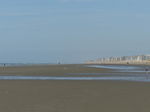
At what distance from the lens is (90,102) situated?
11.2 meters

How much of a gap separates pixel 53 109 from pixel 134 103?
4246 mm

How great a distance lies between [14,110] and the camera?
9.59m

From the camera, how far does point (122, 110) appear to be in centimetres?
946

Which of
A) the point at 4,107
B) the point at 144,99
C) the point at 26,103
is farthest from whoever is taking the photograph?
the point at 144,99

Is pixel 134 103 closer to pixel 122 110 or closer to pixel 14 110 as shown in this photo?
pixel 122 110

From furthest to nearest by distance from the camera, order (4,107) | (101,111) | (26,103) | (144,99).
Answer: (144,99) < (26,103) < (4,107) < (101,111)

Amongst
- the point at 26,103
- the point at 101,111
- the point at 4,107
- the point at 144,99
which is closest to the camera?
the point at 101,111

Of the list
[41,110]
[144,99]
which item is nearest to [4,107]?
[41,110]

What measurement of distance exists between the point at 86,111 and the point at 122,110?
1647 mm

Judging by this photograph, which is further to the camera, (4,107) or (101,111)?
(4,107)

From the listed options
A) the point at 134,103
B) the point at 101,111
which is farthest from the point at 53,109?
the point at 134,103

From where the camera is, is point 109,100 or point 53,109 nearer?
point 53,109

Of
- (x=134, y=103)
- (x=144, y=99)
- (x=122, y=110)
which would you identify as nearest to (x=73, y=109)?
(x=122, y=110)

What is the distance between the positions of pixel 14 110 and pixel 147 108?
621 cm
